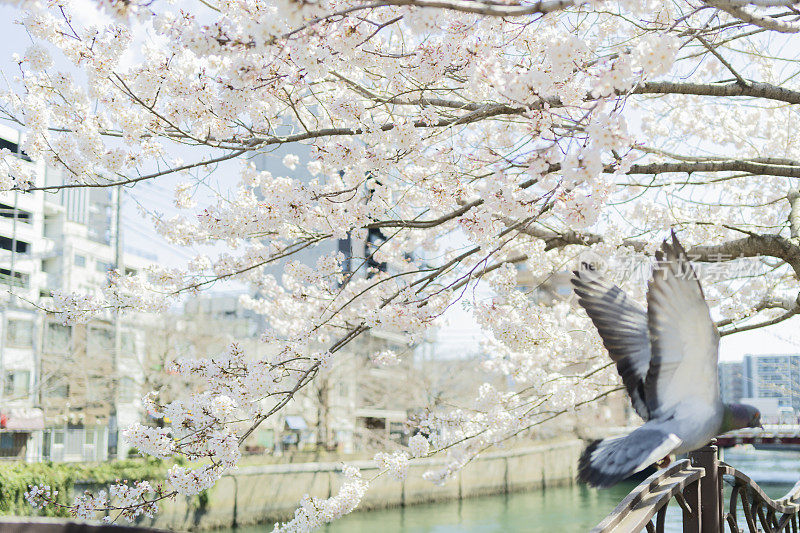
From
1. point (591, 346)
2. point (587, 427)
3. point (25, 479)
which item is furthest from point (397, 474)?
point (587, 427)

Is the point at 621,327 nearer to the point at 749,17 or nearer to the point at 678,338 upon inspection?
the point at 678,338

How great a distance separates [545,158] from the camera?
2.37 meters

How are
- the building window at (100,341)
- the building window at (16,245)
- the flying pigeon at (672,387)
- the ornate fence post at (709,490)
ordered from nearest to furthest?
the flying pigeon at (672,387)
the ornate fence post at (709,490)
the building window at (100,341)
the building window at (16,245)

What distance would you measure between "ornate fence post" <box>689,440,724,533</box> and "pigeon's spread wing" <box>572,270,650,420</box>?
26 centimetres

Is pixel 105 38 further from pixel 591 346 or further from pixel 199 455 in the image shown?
pixel 591 346

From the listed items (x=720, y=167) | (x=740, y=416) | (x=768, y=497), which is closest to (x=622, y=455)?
(x=740, y=416)

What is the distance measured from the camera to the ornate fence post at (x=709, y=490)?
104 inches

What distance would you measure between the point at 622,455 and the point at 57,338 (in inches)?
1090

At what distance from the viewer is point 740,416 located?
2820 millimetres

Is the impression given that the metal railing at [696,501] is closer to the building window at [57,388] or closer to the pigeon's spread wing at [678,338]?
the pigeon's spread wing at [678,338]

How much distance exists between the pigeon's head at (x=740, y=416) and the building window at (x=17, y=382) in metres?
25.3

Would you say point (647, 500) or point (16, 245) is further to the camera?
point (16, 245)

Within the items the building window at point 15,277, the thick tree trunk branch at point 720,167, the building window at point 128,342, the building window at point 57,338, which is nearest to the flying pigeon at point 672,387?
the thick tree trunk branch at point 720,167

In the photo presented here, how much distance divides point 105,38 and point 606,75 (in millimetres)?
2572
